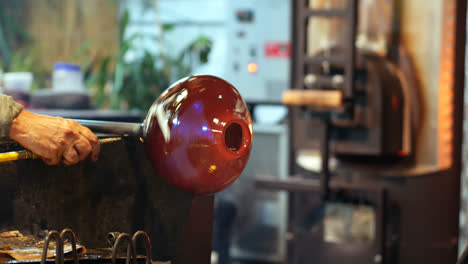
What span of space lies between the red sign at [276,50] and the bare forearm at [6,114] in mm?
3591

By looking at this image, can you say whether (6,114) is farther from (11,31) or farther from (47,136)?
(11,31)

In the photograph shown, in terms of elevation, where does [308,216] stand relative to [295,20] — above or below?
below

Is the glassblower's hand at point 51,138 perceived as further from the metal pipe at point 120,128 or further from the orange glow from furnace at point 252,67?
the orange glow from furnace at point 252,67

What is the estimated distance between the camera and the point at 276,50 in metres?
4.27

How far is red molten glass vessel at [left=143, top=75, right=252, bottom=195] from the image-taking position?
79cm

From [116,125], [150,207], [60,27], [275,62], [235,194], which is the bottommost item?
[235,194]

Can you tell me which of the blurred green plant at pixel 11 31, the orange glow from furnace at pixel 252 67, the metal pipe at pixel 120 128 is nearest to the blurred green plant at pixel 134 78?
the orange glow from furnace at pixel 252 67

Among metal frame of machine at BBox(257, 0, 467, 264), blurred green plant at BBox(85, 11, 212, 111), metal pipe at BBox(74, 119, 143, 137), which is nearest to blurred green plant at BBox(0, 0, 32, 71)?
blurred green plant at BBox(85, 11, 212, 111)

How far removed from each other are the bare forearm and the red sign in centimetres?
359

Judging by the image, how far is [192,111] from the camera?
79cm

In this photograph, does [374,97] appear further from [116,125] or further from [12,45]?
[12,45]

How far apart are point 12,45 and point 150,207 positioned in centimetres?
517

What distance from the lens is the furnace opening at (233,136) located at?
83cm

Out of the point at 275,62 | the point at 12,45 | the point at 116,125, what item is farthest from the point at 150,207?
the point at 12,45
